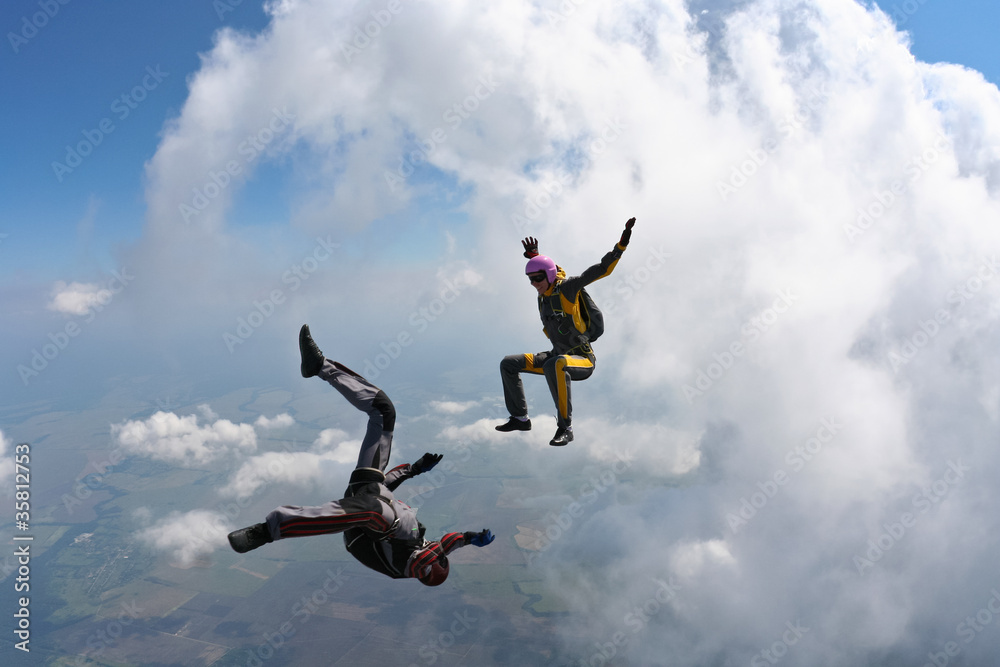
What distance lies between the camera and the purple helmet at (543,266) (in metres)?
8.95

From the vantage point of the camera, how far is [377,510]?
641cm

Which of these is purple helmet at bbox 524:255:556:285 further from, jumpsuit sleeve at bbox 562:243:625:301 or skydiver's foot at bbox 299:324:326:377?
skydiver's foot at bbox 299:324:326:377

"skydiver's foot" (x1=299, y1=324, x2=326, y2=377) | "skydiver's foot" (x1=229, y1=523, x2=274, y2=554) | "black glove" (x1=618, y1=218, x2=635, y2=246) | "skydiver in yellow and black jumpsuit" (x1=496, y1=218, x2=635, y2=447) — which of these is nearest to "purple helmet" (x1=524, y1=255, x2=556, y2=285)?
"skydiver in yellow and black jumpsuit" (x1=496, y1=218, x2=635, y2=447)

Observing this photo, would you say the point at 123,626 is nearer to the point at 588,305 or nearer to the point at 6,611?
the point at 6,611

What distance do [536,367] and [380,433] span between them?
3495mm

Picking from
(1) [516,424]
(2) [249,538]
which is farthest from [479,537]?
(2) [249,538]

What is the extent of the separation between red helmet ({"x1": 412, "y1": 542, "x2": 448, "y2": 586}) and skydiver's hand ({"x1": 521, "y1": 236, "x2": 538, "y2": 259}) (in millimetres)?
4979

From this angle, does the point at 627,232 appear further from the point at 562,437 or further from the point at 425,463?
the point at 425,463

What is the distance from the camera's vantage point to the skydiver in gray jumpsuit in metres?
6.41

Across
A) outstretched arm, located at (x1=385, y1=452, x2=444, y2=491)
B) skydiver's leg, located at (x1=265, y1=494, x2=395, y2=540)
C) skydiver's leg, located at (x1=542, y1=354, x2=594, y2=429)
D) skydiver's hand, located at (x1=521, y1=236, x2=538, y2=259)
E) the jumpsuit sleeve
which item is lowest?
skydiver's leg, located at (x1=265, y1=494, x2=395, y2=540)

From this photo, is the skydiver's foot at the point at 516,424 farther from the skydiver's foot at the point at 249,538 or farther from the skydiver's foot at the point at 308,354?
the skydiver's foot at the point at 249,538

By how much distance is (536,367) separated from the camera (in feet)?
32.3

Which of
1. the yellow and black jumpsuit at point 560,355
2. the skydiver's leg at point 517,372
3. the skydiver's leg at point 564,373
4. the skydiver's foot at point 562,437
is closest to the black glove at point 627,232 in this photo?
the yellow and black jumpsuit at point 560,355

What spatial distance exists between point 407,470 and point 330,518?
2486 millimetres
